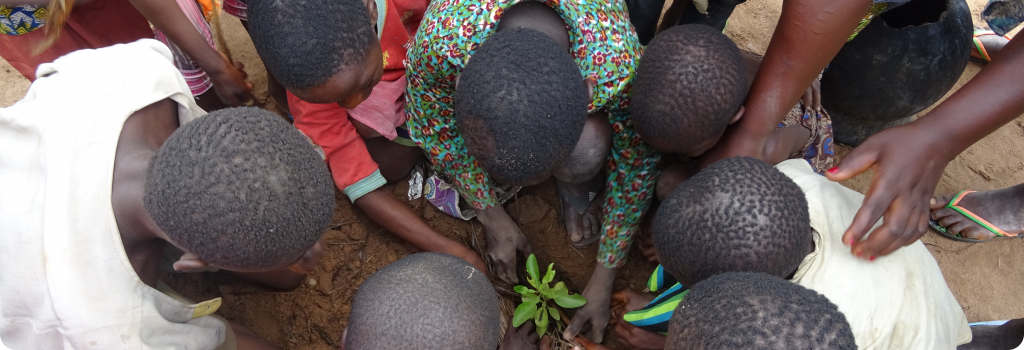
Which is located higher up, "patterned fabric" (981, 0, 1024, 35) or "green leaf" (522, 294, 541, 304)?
"patterned fabric" (981, 0, 1024, 35)

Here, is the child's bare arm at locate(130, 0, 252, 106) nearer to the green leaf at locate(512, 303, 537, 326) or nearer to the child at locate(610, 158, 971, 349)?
→ the green leaf at locate(512, 303, 537, 326)

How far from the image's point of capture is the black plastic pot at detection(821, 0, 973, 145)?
2.06 meters

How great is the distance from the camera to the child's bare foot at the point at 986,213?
2.16 m

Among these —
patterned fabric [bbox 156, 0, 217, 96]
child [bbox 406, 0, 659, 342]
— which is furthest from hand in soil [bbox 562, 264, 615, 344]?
patterned fabric [bbox 156, 0, 217, 96]

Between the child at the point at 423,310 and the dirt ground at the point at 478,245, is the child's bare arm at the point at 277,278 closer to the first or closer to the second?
the dirt ground at the point at 478,245

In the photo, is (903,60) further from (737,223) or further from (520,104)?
(520,104)

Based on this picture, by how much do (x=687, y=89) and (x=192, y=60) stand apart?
5.75 ft

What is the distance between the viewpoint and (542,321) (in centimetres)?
193

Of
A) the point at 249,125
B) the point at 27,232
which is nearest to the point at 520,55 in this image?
the point at 249,125

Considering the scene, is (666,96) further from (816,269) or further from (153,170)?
(153,170)

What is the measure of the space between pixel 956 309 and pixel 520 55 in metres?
1.48

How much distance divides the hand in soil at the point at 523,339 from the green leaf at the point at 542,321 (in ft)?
0.19

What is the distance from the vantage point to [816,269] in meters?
1.26

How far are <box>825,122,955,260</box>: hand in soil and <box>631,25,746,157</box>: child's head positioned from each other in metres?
0.33
